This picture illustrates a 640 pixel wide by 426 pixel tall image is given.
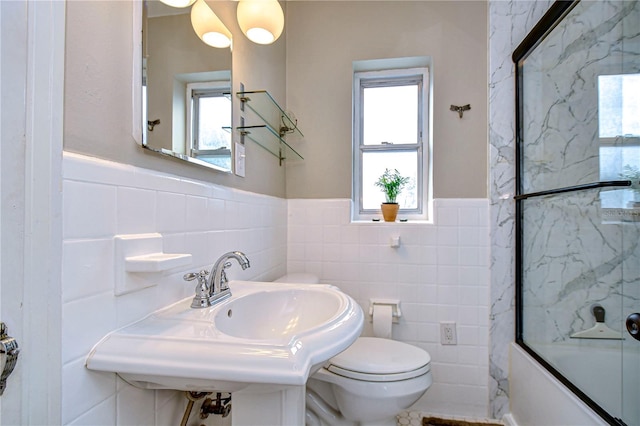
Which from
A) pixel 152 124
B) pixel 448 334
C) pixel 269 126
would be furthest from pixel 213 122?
pixel 448 334

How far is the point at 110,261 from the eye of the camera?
589 mm

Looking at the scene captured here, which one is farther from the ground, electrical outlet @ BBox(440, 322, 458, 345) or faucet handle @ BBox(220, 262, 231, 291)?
faucet handle @ BBox(220, 262, 231, 291)

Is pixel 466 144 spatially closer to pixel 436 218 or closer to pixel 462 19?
pixel 436 218

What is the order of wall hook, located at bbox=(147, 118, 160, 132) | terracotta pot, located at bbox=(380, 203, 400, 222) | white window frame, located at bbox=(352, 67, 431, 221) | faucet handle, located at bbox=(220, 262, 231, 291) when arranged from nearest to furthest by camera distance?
wall hook, located at bbox=(147, 118, 160, 132) → faucet handle, located at bbox=(220, 262, 231, 291) → terracotta pot, located at bbox=(380, 203, 400, 222) → white window frame, located at bbox=(352, 67, 431, 221)

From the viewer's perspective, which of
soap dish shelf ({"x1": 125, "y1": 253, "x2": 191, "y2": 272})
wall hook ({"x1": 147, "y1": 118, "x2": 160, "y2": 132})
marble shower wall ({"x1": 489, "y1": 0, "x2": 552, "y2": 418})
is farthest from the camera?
marble shower wall ({"x1": 489, "y1": 0, "x2": 552, "y2": 418})

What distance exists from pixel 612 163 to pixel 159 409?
1794 millimetres

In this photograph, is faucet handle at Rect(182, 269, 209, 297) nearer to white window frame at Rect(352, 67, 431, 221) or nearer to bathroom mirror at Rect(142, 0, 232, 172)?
bathroom mirror at Rect(142, 0, 232, 172)

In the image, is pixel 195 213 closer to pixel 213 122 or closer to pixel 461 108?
pixel 213 122

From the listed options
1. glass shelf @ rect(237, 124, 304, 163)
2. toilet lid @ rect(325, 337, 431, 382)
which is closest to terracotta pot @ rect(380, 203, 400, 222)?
glass shelf @ rect(237, 124, 304, 163)

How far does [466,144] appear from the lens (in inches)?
66.0

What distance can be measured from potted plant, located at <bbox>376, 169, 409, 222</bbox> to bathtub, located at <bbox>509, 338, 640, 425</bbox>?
0.95 m

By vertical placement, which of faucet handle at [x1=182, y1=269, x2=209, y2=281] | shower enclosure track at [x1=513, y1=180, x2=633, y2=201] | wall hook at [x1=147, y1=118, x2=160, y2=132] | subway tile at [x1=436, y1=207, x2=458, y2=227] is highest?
wall hook at [x1=147, y1=118, x2=160, y2=132]

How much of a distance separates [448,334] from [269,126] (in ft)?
4.91

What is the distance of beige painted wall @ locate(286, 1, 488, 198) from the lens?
1677mm
